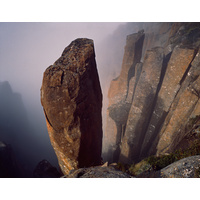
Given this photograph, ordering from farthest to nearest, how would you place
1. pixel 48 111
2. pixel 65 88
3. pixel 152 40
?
pixel 152 40, pixel 48 111, pixel 65 88

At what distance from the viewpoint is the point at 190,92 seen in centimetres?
841

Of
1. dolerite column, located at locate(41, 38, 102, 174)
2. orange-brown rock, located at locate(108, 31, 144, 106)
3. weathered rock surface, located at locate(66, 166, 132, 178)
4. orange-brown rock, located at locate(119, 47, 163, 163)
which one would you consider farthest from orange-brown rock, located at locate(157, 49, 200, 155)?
orange-brown rock, located at locate(108, 31, 144, 106)

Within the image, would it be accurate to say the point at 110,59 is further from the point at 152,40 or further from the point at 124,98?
the point at 124,98

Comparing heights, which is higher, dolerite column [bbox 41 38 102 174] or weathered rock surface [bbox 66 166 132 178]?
dolerite column [bbox 41 38 102 174]

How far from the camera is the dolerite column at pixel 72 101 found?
5.38 metres

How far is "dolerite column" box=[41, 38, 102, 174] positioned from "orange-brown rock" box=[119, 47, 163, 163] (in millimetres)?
7198

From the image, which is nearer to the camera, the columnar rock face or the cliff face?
the cliff face

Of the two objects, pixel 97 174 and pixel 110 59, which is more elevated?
pixel 110 59

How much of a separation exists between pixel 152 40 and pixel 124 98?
2017 centimetres

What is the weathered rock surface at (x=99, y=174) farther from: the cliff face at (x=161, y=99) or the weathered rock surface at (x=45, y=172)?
the cliff face at (x=161, y=99)

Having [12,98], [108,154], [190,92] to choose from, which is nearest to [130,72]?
[190,92]

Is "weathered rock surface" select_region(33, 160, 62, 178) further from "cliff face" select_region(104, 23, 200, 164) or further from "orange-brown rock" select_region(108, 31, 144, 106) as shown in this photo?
"orange-brown rock" select_region(108, 31, 144, 106)

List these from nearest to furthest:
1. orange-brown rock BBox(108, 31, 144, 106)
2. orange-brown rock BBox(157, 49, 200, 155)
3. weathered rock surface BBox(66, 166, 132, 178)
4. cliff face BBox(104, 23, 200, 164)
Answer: weathered rock surface BBox(66, 166, 132, 178), orange-brown rock BBox(157, 49, 200, 155), cliff face BBox(104, 23, 200, 164), orange-brown rock BBox(108, 31, 144, 106)

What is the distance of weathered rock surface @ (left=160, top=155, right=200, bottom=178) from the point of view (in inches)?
137
